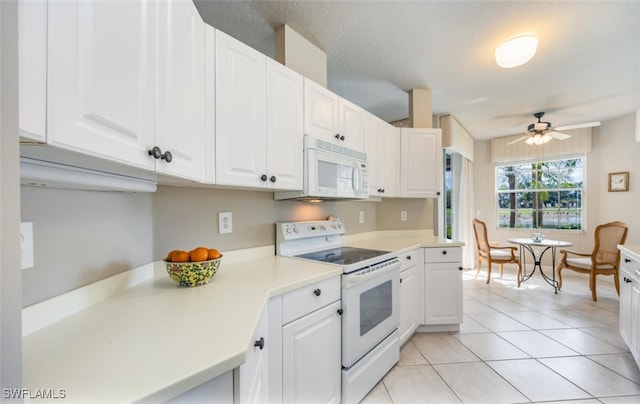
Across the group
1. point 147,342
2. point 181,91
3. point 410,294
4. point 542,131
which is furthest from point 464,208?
point 147,342

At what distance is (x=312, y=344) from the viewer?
1.27 m

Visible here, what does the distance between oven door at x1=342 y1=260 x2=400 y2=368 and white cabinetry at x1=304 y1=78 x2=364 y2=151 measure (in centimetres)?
101

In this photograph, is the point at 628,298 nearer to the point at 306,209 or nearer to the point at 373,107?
the point at 306,209

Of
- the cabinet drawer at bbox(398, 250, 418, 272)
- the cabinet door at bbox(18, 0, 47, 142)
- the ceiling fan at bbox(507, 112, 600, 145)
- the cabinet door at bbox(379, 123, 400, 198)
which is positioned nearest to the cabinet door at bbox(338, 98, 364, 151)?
the cabinet door at bbox(379, 123, 400, 198)

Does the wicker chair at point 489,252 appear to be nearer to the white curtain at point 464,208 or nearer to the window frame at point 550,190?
the white curtain at point 464,208

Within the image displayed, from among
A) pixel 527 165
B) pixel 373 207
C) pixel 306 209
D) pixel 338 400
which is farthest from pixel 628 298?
pixel 527 165

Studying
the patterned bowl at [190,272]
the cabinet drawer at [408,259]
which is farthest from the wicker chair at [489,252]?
the patterned bowl at [190,272]

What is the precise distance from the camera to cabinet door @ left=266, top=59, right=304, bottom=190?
1518mm

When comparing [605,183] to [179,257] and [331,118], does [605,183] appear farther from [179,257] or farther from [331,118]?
[179,257]

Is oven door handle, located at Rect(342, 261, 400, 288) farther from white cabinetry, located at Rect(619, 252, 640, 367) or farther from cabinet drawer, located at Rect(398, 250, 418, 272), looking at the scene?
white cabinetry, located at Rect(619, 252, 640, 367)

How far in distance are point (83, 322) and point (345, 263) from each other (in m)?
1.18

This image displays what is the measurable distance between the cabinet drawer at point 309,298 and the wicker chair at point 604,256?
3.98 meters

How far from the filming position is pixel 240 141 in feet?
4.47

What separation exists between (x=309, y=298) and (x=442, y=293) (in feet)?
5.73
